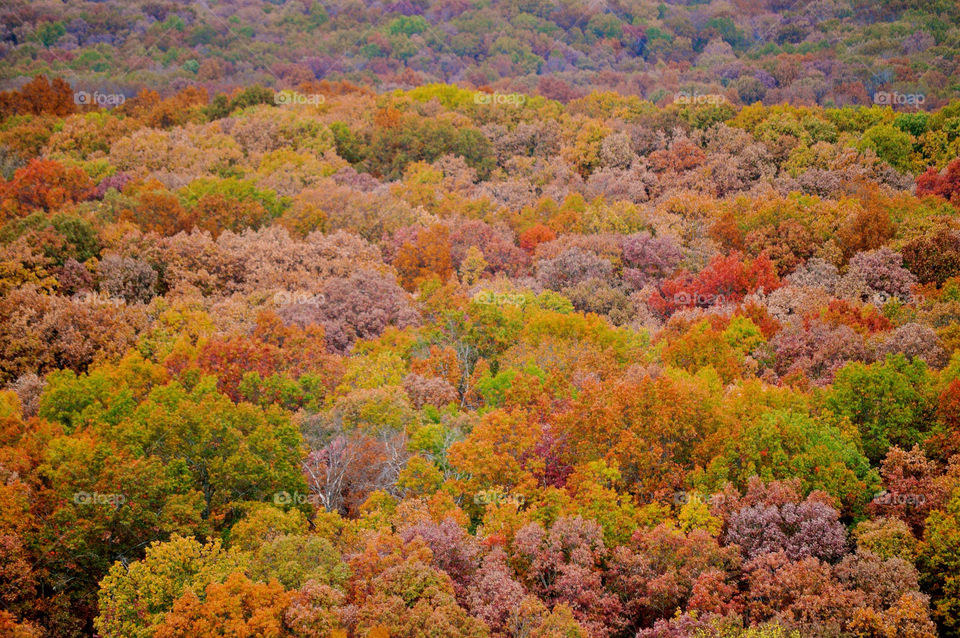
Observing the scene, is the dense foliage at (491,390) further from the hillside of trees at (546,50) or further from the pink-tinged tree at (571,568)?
the hillside of trees at (546,50)

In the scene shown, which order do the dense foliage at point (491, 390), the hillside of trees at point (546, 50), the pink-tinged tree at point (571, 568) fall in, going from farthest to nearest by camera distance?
the hillside of trees at point (546, 50) < the dense foliage at point (491, 390) < the pink-tinged tree at point (571, 568)

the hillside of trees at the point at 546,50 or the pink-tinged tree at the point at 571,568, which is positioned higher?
the pink-tinged tree at the point at 571,568

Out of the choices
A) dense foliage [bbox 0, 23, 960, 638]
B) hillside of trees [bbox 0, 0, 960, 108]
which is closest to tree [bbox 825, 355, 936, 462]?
dense foliage [bbox 0, 23, 960, 638]

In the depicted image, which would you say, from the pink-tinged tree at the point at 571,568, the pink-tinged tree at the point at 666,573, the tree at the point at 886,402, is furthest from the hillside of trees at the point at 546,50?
the pink-tinged tree at the point at 571,568

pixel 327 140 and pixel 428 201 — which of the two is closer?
pixel 428 201

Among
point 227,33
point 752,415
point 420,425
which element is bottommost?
point 227,33

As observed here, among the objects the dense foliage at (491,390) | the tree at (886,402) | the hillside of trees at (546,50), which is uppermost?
the tree at (886,402)

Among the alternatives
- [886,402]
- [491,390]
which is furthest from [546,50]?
[886,402]

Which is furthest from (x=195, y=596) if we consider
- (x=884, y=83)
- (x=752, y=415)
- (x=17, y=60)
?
(x=17, y=60)

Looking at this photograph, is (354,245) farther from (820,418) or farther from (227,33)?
(227,33)

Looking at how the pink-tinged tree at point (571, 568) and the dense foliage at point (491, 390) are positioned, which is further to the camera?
the dense foliage at point (491, 390)

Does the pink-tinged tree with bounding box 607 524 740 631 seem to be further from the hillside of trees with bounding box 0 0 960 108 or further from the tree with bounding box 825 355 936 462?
the hillside of trees with bounding box 0 0 960 108
